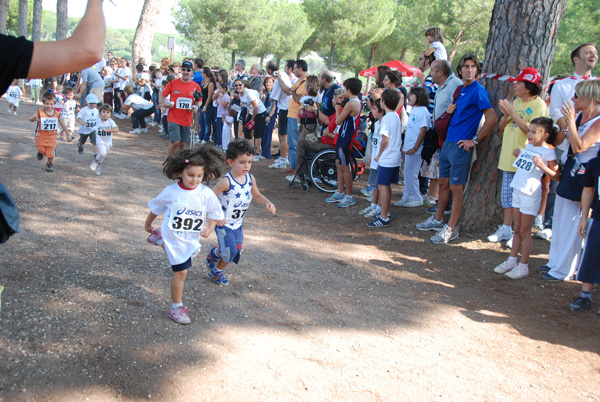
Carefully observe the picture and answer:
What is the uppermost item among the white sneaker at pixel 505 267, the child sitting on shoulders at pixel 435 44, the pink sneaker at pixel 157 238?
the child sitting on shoulders at pixel 435 44

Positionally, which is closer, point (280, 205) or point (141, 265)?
point (141, 265)

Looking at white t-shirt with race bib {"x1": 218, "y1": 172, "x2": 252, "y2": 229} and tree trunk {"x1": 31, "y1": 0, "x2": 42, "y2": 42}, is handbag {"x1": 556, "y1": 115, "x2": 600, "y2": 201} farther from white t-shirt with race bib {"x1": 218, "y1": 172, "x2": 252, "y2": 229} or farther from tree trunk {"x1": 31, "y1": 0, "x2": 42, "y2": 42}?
tree trunk {"x1": 31, "y1": 0, "x2": 42, "y2": 42}

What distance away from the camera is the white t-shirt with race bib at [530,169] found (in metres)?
5.38

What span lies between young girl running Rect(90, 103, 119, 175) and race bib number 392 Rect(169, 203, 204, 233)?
19.3 feet

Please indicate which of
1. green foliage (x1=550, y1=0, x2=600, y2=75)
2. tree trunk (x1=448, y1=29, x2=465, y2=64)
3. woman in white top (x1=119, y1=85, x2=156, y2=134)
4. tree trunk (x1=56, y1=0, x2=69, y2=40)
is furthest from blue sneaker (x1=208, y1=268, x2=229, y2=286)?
tree trunk (x1=448, y1=29, x2=465, y2=64)

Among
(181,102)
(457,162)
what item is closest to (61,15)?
(181,102)

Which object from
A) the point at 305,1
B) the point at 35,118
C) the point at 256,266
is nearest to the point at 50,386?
the point at 256,266

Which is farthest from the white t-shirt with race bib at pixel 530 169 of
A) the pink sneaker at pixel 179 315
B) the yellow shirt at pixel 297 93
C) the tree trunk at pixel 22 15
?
the tree trunk at pixel 22 15

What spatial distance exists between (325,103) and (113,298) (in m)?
5.90

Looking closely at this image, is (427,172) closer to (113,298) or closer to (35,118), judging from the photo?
(113,298)

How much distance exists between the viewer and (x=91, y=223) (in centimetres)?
622

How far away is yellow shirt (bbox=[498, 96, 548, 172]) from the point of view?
5836mm

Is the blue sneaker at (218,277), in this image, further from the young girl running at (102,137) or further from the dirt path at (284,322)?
the young girl running at (102,137)

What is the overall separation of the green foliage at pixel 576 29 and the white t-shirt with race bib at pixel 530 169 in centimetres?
2529
